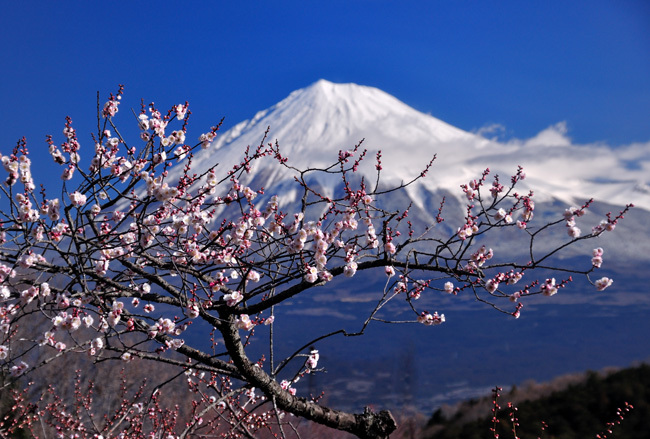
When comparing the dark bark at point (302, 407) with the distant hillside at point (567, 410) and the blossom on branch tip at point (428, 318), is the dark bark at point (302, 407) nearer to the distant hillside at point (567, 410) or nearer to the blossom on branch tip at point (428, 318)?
the blossom on branch tip at point (428, 318)

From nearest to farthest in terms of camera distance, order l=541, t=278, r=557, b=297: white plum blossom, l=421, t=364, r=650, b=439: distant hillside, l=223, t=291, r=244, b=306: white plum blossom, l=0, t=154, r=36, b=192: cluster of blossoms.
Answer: l=0, t=154, r=36, b=192: cluster of blossoms, l=223, t=291, r=244, b=306: white plum blossom, l=541, t=278, r=557, b=297: white plum blossom, l=421, t=364, r=650, b=439: distant hillside

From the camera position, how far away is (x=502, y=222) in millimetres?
4363

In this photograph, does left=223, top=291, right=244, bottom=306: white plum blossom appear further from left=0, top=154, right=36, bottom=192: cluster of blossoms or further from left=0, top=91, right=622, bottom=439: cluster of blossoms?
left=0, top=154, right=36, bottom=192: cluster of blossoms

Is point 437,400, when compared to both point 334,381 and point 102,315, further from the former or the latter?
point 102,315

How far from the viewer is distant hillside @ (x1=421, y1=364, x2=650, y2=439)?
37.4 ft

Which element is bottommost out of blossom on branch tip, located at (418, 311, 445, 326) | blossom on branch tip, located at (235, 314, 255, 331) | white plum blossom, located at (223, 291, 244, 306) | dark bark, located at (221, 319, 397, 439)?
dark bark, located at (221, 319, 397, 439)

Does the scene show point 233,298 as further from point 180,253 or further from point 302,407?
point 302,407

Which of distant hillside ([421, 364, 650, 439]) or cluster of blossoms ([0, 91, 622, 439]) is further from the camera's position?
distant hillside ([421, 364, 650, 439])

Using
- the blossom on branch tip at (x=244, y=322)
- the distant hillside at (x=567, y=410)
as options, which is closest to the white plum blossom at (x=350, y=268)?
the blossom on branch tip at (x=244, y=322)

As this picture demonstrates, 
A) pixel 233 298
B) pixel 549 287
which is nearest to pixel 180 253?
pixel 233 298

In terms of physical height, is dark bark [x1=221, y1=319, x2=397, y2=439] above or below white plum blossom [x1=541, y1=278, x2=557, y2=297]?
below

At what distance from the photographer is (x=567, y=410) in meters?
12.9

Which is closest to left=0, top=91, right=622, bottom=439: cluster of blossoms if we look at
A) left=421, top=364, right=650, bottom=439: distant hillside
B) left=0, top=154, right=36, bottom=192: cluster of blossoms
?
left=0, top=154, right=36, bottom=192: cluster of blossoms

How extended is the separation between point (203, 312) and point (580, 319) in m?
172
